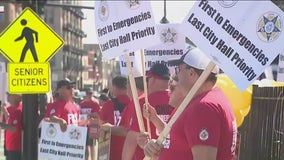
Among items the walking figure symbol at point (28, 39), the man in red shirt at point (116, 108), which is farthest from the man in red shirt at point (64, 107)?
the man in red shirt at point (116, 108)

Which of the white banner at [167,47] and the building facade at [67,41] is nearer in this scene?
the white banner at [167,47]

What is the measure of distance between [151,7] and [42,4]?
10.3 m

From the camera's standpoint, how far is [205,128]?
3463 mm

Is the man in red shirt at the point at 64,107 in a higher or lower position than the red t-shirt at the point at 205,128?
higher

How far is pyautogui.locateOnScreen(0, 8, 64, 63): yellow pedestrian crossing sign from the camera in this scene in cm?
824

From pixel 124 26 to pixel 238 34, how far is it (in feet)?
3.29

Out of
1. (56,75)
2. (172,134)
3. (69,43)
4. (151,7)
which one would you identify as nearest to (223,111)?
(172,134)

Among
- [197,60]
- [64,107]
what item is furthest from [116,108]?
[197,60]

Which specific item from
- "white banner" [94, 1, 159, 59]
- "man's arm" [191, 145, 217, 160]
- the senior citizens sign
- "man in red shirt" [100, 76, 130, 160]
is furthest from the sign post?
the senior citizens sign

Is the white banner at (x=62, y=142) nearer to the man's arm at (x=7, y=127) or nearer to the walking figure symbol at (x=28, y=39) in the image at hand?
the man's arm at (x=7, y=127)

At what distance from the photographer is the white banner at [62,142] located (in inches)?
335

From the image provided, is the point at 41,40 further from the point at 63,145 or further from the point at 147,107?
the point at 147,107

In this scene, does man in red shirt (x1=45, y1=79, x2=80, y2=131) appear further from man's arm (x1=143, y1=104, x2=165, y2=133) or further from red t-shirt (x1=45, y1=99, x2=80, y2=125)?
man's arm (x1=143, y1=104, x2=165, y2=133)

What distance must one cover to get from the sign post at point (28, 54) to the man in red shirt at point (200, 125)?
467 cm
